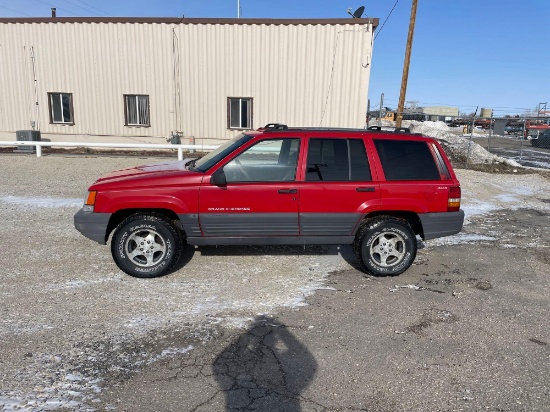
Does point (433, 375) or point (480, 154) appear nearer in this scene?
point (433, 375)

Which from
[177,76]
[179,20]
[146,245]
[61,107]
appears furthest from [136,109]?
[146,245]

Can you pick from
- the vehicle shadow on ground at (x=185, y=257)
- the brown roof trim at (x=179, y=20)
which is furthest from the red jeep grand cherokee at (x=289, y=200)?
the brown roof trim at (x=179, y=20)

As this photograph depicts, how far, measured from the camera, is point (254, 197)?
4496 millimetres

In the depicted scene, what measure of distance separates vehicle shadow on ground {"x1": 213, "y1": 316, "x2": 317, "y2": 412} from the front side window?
1.73 m

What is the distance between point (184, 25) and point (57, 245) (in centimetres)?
1270

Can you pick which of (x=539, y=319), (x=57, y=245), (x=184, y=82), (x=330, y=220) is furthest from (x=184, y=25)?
(x=539, y=319)

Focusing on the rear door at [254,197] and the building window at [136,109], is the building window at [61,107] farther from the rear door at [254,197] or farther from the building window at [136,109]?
the rear door at [254,197]

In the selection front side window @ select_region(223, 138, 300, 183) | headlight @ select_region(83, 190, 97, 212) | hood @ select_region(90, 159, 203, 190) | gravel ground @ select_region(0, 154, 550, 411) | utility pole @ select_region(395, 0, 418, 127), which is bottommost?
gravel ground @ select_region(0, 154, 550, 411)

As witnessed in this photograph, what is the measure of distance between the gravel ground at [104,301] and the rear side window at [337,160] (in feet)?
4.06

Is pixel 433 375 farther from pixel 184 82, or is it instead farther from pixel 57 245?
pixel 184 82

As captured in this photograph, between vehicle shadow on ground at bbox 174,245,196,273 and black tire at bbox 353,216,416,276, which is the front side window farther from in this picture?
vehicle shadow on ground at bbox 174,245,196,273

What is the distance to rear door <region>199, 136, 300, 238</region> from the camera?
176 inches

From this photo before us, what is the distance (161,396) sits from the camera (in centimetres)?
267

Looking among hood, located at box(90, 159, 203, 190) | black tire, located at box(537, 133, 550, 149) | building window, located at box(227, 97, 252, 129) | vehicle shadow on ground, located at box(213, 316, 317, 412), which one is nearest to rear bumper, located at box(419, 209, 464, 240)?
vehicle shadow on ground, located at box(213, 316, 317, 412)
